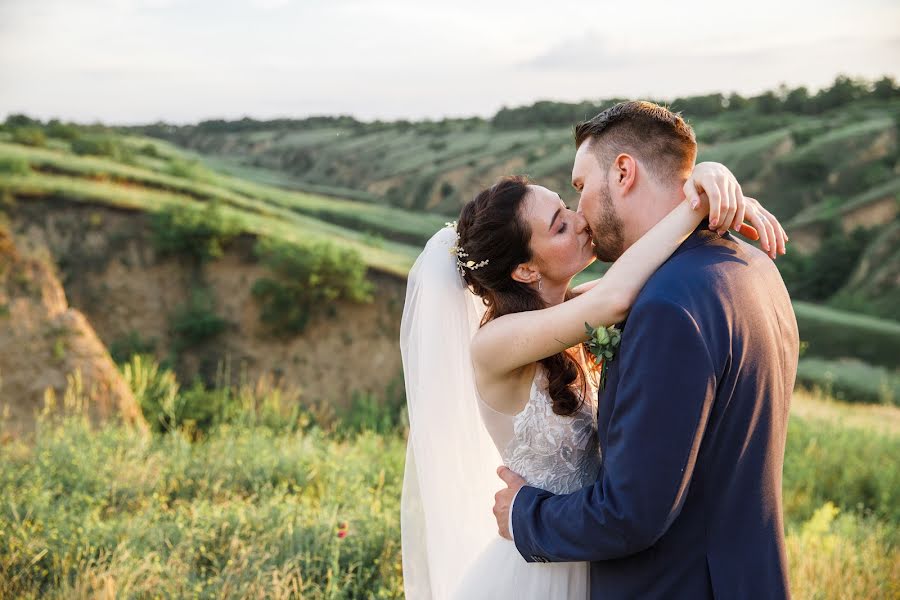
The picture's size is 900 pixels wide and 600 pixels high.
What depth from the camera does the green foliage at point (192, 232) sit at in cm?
2333

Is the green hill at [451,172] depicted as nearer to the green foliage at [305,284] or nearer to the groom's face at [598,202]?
the green foliage at [305,284]

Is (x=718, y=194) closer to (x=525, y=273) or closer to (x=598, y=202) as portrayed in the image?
(x=598, y=202)

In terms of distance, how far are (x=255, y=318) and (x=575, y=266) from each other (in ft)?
69.0

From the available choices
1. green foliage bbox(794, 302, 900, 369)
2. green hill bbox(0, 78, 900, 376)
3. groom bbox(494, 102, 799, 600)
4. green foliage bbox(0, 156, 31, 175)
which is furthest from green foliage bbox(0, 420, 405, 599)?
green foliage bbox(794, 302, 900, 369)

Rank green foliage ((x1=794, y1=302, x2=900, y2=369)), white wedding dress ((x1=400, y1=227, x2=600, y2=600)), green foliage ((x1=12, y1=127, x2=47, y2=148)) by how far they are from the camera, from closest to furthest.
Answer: white wedding dress ((x1=400, y1=227, x2=600, y2=600)) < green foliage ((x1=794, y1=302, x2=900, y2=369)) < green foliage ((x1=12, y1=127, x2=47, y2=148))

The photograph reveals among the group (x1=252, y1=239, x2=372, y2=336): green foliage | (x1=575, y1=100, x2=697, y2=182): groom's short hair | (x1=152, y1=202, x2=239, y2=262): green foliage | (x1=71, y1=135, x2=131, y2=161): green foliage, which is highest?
(x1=71, y1=135, x2=131, y2=161): green foliage

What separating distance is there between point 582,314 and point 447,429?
1132mm

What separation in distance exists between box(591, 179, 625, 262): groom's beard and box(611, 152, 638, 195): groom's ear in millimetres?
55

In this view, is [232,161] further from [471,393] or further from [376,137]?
[471,393]

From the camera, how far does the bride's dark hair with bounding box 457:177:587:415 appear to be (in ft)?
11.1

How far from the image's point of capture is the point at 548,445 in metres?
3.18

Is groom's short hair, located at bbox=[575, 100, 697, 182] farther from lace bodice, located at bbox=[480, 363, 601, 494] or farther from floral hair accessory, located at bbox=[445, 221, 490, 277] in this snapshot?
lace bodice, located at bbox=[480, 363, 601, 494]

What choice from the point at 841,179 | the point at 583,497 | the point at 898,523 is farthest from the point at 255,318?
the point at 841,179

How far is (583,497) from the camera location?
2.44 metres
